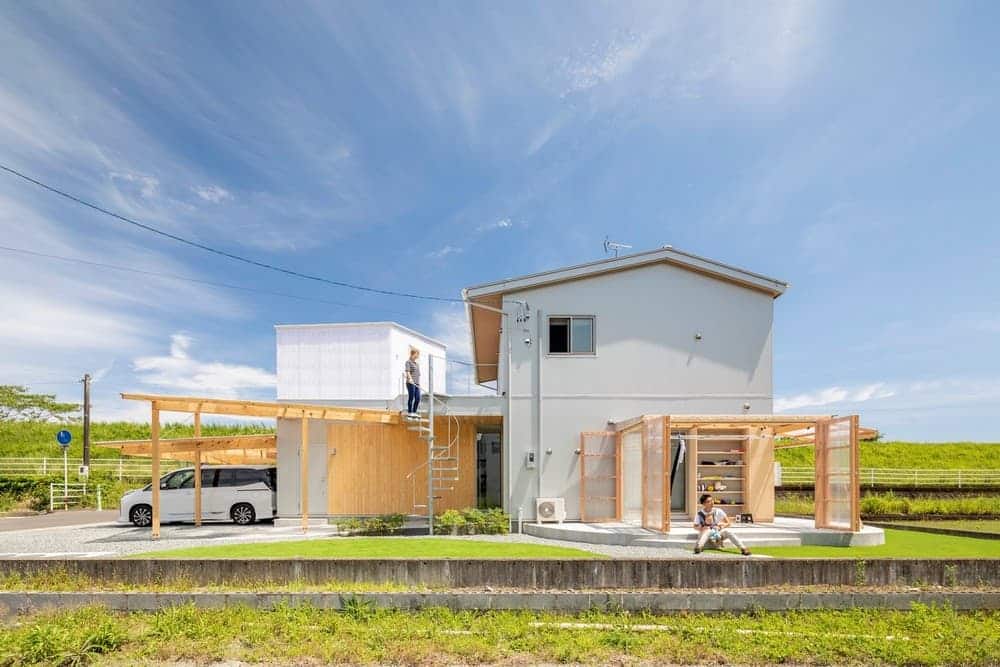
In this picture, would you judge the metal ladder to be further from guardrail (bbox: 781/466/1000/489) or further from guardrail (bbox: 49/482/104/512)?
guardrail (bbox: 781/466/1000/489)

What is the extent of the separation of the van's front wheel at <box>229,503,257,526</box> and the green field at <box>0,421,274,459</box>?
1658 centimetres

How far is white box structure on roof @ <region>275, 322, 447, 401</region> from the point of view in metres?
27.4

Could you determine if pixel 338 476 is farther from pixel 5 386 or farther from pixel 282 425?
pixel 5 386

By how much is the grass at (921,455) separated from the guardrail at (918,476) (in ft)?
17.5

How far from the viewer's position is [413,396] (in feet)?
50.8

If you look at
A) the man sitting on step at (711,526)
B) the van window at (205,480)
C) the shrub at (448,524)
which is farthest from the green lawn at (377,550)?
the van window at (205,480)

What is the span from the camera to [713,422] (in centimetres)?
1295

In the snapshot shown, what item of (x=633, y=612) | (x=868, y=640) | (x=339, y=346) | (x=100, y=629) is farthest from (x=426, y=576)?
(x=339, y=346)

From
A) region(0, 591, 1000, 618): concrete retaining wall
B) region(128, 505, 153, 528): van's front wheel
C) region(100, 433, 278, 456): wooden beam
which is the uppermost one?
region(100, 433, 278, 456): wooden beam

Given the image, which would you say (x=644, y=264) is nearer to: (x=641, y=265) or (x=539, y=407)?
(x=641, y=265)

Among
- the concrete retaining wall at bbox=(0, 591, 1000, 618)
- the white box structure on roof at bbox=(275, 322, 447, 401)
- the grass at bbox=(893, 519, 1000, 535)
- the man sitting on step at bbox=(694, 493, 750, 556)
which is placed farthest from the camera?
the white box structure on roof at bbox=(275, 322, 447, 401)

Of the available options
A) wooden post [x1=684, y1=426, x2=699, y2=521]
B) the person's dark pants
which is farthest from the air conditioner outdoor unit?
the person's dark pants

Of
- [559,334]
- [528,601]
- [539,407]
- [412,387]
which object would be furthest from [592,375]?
[528,601]

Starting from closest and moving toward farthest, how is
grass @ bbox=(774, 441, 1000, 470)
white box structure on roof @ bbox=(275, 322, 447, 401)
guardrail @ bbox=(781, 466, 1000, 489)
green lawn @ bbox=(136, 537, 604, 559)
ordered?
green lawn @ bbox=(136, 537, 604, 559)
white box structure on roof @ bbox=(275, 322, 447, 401)
guardrail @ bbox=(781, 466, 1000, 489)
grass @ bbox=(774, 441, 1000, 470)
